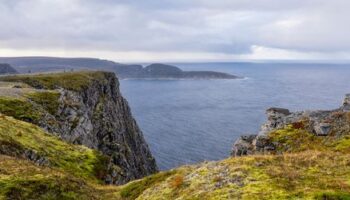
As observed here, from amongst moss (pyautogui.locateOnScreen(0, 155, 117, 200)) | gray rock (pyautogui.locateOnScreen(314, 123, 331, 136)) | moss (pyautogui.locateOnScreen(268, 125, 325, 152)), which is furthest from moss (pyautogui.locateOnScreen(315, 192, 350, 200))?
gray rock (pyautogui.locateOnScreen(314, 123, 331, 136))

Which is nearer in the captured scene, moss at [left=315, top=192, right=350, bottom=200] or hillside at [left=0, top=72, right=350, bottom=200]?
moss at [left=315, top=192, right=350, bottom=200]

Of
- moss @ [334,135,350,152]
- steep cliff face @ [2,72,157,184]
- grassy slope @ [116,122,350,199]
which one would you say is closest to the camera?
grassy slope @ [116,122,350,199]

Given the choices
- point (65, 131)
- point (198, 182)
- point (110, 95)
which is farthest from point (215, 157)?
point (198, 182)

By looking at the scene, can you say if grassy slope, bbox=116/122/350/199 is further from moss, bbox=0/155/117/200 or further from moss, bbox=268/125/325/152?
moss, bbox=268/125/325/152

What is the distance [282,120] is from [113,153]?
46925mm

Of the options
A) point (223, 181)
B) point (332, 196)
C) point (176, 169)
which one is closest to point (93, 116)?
point (176, 169)

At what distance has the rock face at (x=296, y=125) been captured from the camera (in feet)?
168

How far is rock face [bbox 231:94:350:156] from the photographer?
168 feet

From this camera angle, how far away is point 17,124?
164 feet

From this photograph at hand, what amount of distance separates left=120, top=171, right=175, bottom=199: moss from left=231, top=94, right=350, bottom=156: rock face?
2304cm

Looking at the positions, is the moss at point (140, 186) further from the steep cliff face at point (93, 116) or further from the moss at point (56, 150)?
the steep cliff face at point (93, 116)

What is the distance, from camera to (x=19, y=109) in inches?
2525

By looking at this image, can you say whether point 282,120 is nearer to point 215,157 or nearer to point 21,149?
point 21,149

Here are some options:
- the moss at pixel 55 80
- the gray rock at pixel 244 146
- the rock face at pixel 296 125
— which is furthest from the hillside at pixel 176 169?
the moss at pixel 55 80
